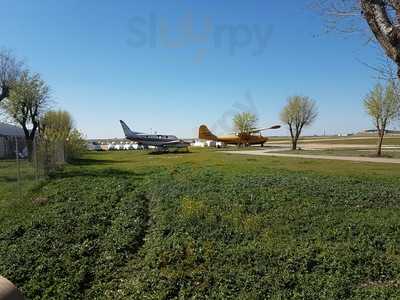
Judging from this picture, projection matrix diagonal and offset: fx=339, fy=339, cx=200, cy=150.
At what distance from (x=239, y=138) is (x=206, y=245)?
67294 millimetres

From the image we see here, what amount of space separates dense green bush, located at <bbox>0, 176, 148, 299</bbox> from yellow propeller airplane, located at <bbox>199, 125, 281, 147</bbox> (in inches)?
2446

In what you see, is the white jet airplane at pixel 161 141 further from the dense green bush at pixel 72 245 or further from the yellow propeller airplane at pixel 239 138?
the dense green bush at pixel 72 245

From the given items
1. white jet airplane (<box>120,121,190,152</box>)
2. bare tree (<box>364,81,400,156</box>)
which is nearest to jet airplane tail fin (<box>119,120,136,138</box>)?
white jet airplane (<box>120,121,190,152</box>)

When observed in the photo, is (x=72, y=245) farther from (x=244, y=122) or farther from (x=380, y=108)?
(x=244, y=122)

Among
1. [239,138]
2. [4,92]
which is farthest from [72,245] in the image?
[239,138]

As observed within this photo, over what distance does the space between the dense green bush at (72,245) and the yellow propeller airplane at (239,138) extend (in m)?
62.1

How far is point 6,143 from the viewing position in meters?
37.2

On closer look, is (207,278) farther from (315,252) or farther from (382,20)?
(382,20)

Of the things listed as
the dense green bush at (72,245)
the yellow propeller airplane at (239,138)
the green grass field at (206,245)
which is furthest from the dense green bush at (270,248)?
the yellow propeller airplane at (239,138)

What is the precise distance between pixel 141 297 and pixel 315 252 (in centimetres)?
313

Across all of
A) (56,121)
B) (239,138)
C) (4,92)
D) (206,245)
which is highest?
(4,92)

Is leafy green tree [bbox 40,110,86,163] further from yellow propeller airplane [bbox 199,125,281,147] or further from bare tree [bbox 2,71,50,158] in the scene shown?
yellow propeller airplane [bbox 199,125,281,147]

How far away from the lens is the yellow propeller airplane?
72.1 m

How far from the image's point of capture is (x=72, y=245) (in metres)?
6.54
